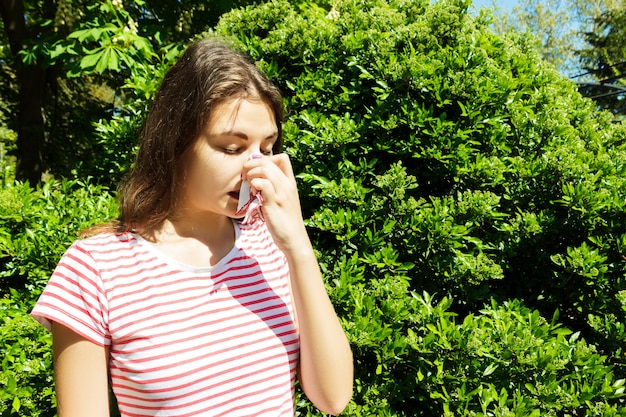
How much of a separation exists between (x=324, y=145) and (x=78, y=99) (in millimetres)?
8574

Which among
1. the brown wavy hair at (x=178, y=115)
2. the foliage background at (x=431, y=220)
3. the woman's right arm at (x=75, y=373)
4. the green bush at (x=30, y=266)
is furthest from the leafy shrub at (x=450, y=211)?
the green bush at (x=30, y=266)

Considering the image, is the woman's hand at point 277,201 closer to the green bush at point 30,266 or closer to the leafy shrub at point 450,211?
the leafy shrub at point 450,211

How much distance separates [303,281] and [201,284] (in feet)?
0.90

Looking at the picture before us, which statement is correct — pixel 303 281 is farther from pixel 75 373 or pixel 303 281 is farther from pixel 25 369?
pixel 25 369

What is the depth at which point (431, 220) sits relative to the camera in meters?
2.40

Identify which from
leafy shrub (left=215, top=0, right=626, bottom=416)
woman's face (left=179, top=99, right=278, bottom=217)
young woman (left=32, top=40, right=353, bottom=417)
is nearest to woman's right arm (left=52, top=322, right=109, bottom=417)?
young woman (left=32, top=40, right=353, bottom=417)

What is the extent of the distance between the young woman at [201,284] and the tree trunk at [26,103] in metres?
7.18

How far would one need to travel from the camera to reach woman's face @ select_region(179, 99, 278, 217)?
142 cm

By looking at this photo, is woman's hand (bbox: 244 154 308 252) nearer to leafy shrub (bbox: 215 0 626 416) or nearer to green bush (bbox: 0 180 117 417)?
leafy shrub (bbox: 215 0 626 416)

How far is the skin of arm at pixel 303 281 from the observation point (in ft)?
4.55

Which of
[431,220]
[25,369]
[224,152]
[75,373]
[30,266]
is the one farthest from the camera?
[30,266]

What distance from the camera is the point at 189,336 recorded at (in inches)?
51.7

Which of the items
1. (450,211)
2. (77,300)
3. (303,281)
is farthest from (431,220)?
(77,300)

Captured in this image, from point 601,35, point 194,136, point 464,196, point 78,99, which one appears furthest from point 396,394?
point 601,35
